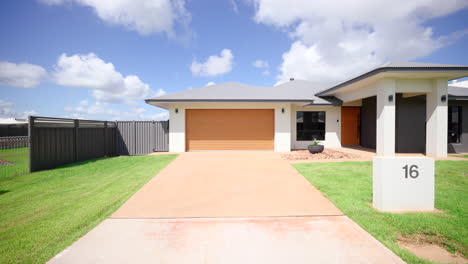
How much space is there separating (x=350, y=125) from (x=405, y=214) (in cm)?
1166

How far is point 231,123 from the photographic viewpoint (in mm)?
12516

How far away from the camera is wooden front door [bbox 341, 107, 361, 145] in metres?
14.1

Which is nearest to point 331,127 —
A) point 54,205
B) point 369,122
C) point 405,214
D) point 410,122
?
point 369,122

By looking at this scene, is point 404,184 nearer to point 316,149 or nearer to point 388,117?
point 388,117

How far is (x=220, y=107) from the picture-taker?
12.3 meters

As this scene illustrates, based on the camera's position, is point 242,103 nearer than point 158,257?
No

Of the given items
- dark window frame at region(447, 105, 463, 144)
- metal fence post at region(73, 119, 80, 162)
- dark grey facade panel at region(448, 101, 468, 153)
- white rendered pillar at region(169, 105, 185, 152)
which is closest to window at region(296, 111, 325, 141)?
dark window frame at region(447, 105, 463, 144)

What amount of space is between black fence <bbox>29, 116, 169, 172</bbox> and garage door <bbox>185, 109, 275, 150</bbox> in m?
1.80

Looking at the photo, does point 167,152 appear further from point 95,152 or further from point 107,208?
point 107,208

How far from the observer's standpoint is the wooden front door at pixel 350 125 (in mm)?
14086

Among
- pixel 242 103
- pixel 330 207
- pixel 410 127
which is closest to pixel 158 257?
pixel 330 207

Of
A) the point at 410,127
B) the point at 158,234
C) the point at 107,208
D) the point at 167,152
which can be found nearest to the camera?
the point at 158,234

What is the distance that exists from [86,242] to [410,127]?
585 inches

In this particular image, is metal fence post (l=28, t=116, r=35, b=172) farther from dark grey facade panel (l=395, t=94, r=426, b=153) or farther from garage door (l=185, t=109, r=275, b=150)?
dark grey facade panel (l=395, t=94, r=426, b=153)
